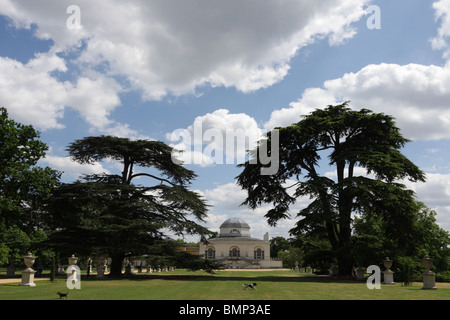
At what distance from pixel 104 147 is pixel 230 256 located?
73.3 metres

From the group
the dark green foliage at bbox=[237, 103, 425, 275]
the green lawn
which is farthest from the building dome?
the green lawn

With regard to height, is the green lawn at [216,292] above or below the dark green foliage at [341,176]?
below

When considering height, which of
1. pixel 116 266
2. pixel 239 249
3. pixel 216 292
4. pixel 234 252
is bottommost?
pixel 234 252

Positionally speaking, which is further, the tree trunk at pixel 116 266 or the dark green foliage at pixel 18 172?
the tree trunk at pixel 116 266

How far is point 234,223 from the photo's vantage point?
107 meters

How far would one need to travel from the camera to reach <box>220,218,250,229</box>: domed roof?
106m

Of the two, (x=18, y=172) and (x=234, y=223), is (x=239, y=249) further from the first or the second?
(x=18, y=172)

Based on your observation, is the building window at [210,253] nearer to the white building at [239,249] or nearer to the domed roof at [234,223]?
the white building at [239,249]

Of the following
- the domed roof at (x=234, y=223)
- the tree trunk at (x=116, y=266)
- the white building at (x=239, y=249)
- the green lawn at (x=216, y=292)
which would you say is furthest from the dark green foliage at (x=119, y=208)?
the domed roof at (x=234, y=223)

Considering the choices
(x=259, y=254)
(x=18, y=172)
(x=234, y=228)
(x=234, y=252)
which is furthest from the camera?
(x=234, y=228)

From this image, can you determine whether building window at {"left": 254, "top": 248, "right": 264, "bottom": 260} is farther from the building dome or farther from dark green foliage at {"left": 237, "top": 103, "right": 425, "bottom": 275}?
dark green foliage at {"left": 237, "top": 103, "right": 425, "bottom": 275}

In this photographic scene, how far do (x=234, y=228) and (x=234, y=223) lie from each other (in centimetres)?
161

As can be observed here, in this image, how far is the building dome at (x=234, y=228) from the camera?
104812mm

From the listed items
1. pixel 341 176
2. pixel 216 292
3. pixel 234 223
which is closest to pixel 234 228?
pixel 234 223
